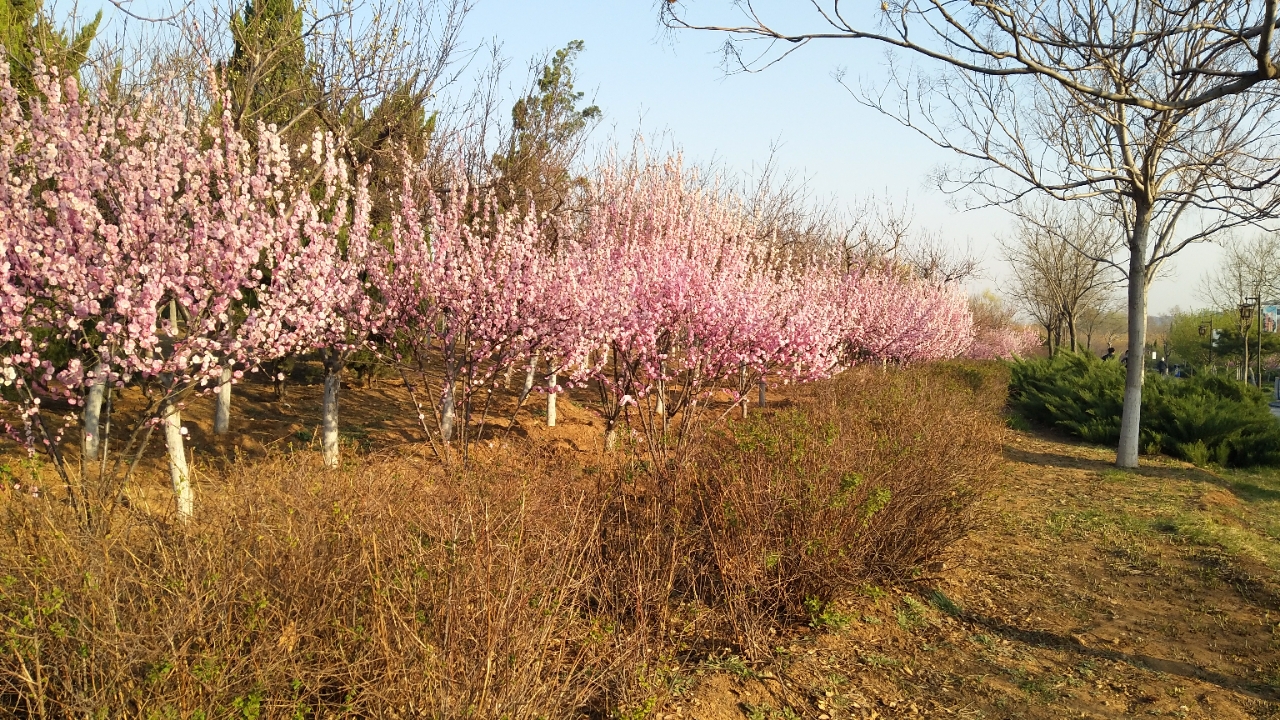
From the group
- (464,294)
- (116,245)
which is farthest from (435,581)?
(464,294)

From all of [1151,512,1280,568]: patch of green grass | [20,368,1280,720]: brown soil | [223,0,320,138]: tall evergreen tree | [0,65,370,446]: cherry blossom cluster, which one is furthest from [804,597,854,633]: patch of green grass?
[223,0,320,138]: tall evergreen tree

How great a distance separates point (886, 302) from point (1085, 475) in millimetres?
8511

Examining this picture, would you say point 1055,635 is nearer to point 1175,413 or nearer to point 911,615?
point 911,615

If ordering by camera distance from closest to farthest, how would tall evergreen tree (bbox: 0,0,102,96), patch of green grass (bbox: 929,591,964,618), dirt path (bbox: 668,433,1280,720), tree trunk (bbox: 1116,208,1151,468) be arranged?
dirt path (bbox: 668,433,1280,720)
patch of green grass (bbox: 929,591,964,618)
tall evergreen tree (bbox: 0,0,102,96)
tree trunk (bbox: 1116,208,1151,468)

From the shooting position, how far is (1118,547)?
646 centimetres

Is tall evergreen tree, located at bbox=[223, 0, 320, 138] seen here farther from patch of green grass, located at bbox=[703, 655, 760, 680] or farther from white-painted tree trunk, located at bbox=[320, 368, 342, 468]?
patch of green grass, located at bbox=[703, 655, 760, 680]

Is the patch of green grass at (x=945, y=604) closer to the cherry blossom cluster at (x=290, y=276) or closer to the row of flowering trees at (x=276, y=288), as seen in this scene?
the row of flowering trees at (x=276, y=288)

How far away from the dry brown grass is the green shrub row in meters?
8.12

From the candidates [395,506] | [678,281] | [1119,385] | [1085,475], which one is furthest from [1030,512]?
[1119,385]

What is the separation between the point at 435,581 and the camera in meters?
2.82

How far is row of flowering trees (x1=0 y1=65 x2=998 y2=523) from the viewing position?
173 inches

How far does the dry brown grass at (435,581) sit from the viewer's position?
2.49 metres

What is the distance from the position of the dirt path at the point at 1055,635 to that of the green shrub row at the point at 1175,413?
3748 millimetres

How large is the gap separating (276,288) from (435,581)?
340cm
